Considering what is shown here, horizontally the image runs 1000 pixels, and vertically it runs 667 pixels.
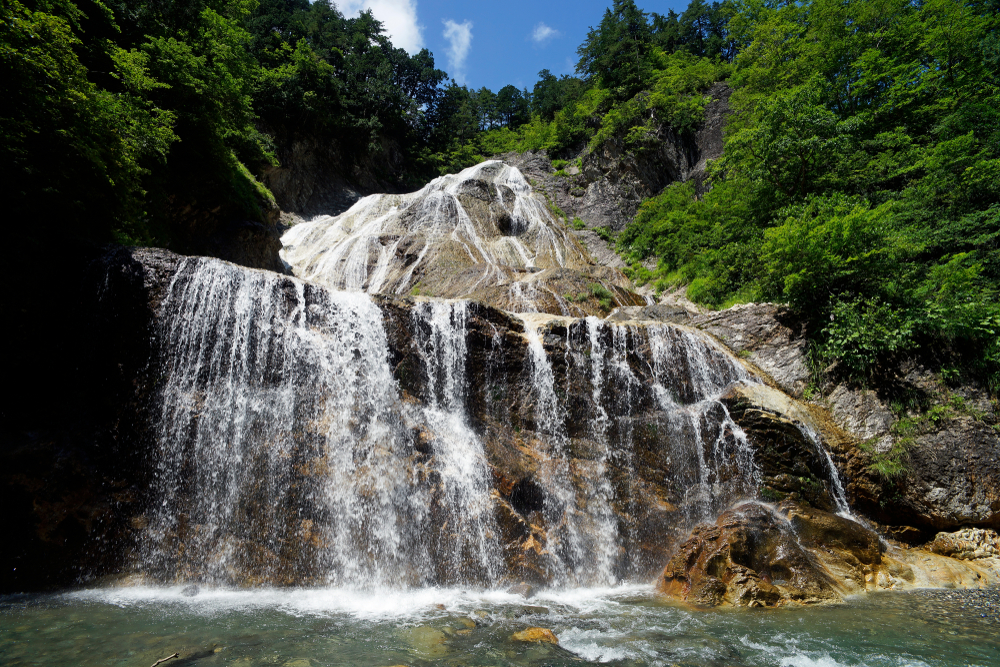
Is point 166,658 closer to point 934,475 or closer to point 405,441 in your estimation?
point 405,441

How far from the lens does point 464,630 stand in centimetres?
525

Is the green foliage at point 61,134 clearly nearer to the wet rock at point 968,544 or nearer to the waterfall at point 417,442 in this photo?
the waterfall at point 417,442

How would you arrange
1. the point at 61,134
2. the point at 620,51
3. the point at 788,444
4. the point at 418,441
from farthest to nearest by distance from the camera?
the point at 620,51 < the point at 788,444 < the point at 418,441 < the point at 61,134

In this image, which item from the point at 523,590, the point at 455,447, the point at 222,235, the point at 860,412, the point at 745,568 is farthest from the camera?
the point at 222,235

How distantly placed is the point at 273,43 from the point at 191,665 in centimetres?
4151

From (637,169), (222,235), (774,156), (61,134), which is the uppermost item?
(637,169)

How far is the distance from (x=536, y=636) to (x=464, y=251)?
58.2ft

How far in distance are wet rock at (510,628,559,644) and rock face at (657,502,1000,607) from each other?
→ 8.80ft

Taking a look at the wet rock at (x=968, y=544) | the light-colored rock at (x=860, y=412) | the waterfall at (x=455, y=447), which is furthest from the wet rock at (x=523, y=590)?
the light-colored rock at (x=860, y=412)

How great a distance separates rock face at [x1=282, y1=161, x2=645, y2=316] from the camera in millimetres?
16891

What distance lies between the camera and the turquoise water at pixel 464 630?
14.4 ft

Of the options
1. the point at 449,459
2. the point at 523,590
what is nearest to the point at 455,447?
the point at 449,459

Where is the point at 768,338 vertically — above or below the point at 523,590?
above

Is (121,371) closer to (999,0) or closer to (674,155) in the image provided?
(999,0)
